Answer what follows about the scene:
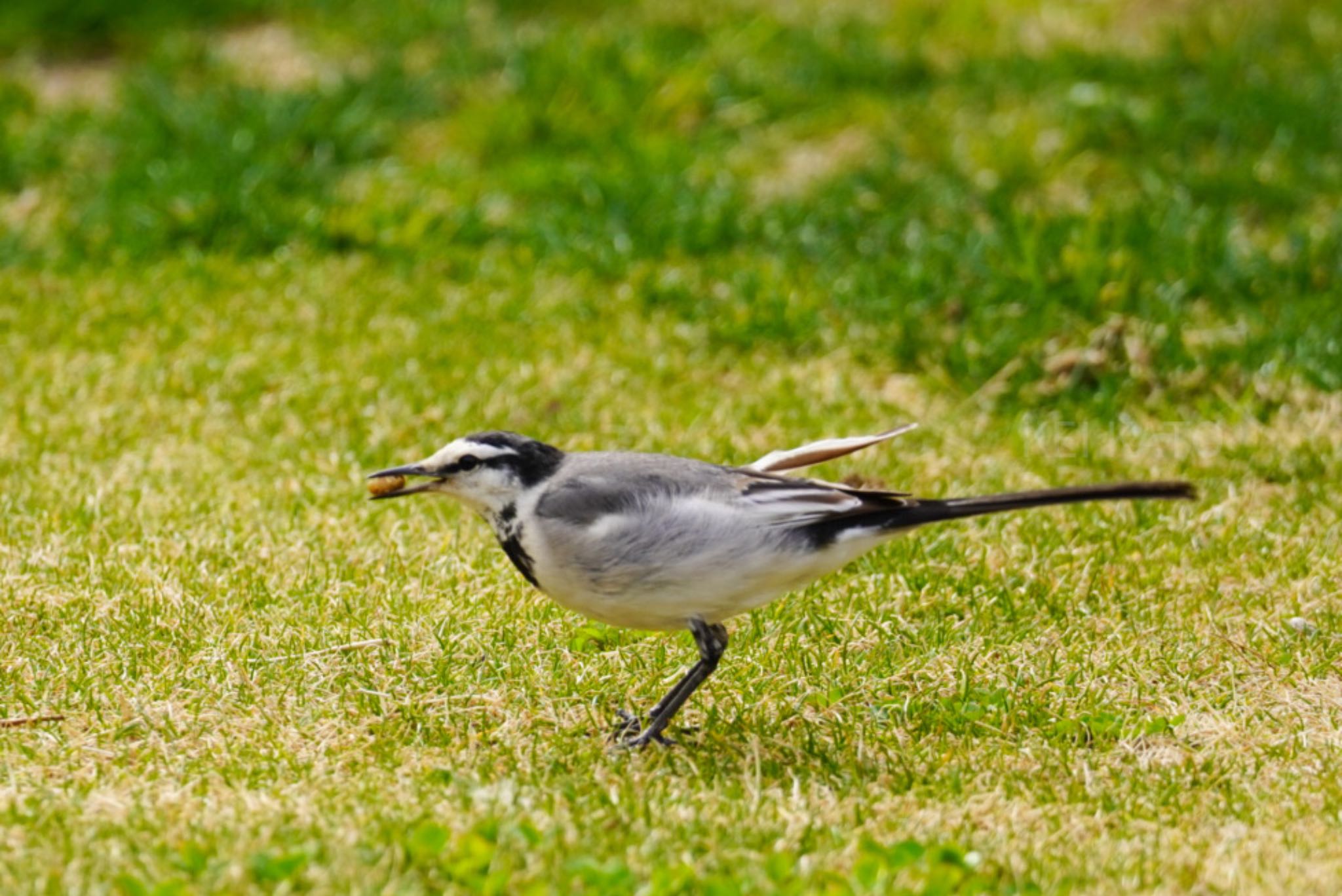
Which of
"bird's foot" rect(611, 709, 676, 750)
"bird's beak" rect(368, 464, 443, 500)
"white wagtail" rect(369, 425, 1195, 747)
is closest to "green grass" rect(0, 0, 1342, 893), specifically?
"bird's foot" rect(611, 709, 676, 750)

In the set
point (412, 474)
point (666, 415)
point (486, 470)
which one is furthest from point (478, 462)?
point (666, 415)

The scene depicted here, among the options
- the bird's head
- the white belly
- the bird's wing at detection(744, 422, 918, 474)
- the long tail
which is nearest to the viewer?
the long tail

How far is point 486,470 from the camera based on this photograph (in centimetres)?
429

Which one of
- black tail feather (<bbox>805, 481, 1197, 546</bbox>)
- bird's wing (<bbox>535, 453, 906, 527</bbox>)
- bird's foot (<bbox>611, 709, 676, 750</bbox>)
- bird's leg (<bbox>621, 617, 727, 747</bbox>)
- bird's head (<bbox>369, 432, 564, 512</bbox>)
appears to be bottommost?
bird's foot (<bbox>611, 709, 676, 750</bbox>)

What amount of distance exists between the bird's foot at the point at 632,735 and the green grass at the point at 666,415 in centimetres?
6

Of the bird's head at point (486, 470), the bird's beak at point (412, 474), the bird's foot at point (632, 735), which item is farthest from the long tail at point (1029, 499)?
the bird's beak at point (412, 474)

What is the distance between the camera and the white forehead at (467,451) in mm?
4285

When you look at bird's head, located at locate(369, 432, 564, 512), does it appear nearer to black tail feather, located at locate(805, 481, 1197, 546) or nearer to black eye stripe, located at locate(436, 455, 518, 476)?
black eye stripe, located at locate(436, 455, 518, 476)

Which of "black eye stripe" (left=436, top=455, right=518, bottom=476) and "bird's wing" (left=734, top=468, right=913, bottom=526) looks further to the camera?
"black eye stripe" (left=436, top=455, right=518, bottom=476)

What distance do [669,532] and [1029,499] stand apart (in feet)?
2.74

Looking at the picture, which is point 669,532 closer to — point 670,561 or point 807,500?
point 670,561

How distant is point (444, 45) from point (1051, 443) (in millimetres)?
5342

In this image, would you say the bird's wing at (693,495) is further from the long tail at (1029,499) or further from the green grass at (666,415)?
the green grass at (666,415)

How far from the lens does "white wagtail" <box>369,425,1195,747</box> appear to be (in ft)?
13.5
